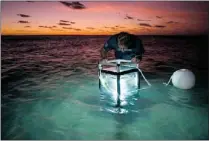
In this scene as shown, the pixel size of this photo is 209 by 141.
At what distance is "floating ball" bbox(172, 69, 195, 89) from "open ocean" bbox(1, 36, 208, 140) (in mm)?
43

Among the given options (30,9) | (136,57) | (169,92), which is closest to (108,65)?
(136,57)

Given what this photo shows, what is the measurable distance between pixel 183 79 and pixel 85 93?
847 millimetres

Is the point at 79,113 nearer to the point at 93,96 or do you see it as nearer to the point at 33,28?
the point at 93,96

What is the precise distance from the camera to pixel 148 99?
234 centimetres

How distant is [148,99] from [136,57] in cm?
37

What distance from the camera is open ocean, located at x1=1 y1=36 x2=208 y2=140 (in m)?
1.99

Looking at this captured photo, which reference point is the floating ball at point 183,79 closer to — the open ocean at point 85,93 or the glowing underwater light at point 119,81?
the open ocean at point 85,93

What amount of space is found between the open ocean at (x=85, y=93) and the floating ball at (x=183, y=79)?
4 cm

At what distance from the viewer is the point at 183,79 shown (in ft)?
7.54

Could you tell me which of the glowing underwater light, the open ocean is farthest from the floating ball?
the glowing underwater light

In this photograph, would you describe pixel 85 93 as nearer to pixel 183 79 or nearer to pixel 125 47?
pixel 125 47

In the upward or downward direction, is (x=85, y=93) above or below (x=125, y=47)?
below

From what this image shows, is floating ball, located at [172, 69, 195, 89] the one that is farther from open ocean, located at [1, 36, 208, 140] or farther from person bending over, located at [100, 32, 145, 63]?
person bending over, located at [100, 32, 145, 63]

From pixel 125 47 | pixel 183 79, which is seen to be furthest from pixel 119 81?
pixel 183 79
